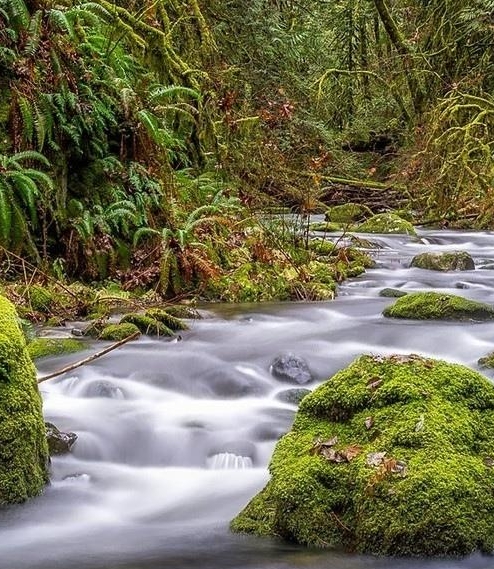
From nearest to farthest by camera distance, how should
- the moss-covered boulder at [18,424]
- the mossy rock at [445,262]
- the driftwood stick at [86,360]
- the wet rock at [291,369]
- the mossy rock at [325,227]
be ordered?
the moss-covered boulder at [18,424] < the driftwood stick at [86,360] < the wet rock at [291,369] < the mossy rock at [445,262] < the mossy rock at [325,227]

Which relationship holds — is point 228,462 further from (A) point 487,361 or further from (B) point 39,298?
(B) point 39,298

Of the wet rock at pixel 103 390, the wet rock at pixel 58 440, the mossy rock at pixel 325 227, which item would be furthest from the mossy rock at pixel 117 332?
the mossy rock at pixel 325 227

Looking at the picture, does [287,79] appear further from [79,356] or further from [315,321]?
[79,356]

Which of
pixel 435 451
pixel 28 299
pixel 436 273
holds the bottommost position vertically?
pixel 436 273

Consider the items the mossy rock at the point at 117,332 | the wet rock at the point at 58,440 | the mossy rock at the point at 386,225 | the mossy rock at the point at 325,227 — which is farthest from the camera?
the mossy rock at the point at 386,225

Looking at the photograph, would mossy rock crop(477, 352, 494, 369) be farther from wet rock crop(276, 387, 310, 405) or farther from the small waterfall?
the small waterfall

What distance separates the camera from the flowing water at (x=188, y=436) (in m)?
3.41

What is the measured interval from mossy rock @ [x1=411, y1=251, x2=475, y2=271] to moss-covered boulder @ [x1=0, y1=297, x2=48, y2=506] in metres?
7.58

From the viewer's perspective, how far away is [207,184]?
10.9 metres

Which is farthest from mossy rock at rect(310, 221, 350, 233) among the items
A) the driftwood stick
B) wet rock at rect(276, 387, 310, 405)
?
wet rock at rect(276, 387, 310, 405)

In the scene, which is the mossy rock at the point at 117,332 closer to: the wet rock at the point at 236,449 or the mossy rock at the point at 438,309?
the wet rock at the point at 236,449

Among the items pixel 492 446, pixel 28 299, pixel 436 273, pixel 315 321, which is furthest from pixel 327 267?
pixel 492 446

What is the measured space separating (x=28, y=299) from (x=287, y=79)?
1060 centimetres

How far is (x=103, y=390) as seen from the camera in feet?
17.5
